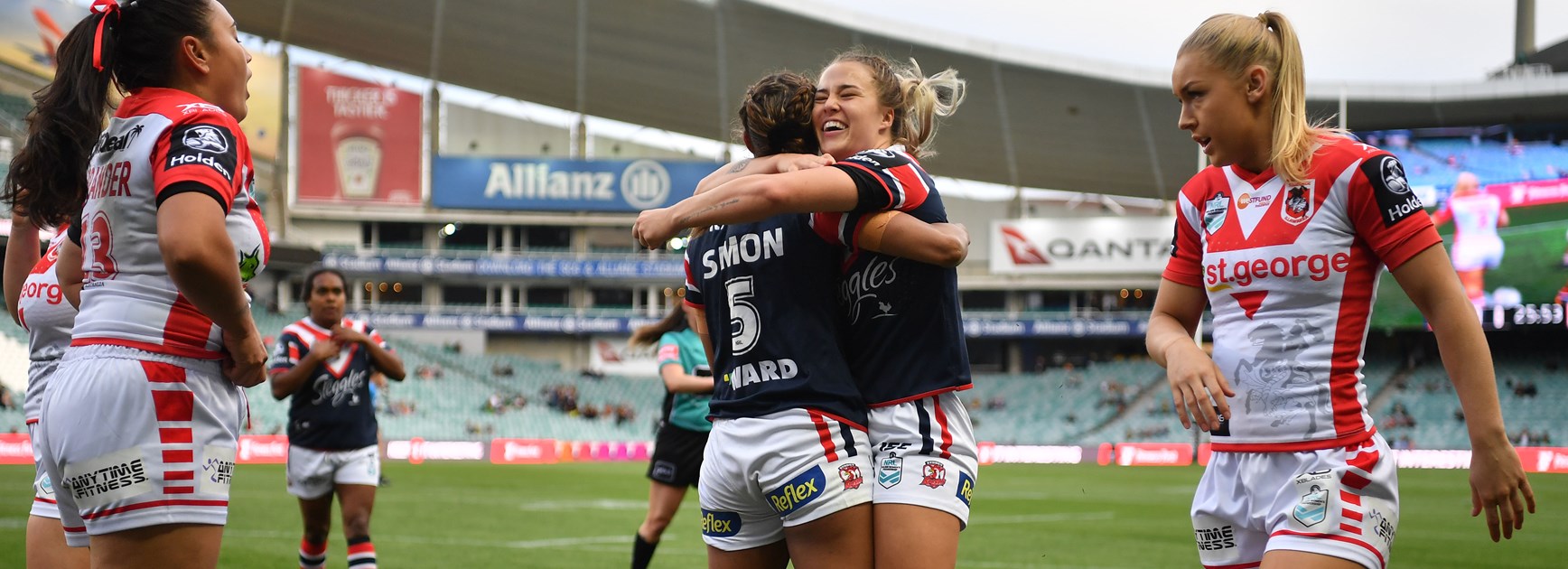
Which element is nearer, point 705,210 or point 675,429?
point 705,210

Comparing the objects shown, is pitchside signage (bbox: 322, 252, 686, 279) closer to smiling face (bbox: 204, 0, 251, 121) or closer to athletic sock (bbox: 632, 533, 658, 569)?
athletic sock (bbox: 632, 533, 658, 569)

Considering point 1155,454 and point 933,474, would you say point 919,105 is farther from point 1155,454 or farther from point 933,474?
point 1155,454

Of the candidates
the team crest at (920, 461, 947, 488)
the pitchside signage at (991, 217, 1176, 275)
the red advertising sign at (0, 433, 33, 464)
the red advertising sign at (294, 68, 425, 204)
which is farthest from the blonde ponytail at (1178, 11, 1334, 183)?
the red advertising sign at (294, 68, 425, 204)

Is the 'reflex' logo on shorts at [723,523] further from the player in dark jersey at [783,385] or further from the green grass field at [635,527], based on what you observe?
the green grass field at [635,527]

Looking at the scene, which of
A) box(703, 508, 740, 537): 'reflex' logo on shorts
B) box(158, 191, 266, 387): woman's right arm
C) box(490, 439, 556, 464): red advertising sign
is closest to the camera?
box(158, 191, 266, 387): woman's right arm

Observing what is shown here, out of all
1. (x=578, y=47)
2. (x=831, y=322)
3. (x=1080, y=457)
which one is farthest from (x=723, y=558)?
(x=578, y=47)

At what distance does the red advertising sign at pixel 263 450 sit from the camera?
31.0 m

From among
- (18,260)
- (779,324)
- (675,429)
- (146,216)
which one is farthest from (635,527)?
(146,216)

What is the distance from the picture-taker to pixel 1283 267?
3.30 meters

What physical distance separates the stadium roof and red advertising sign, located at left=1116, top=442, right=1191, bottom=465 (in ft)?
35.9

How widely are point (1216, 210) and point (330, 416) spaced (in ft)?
19.9

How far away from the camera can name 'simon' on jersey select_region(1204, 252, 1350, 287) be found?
327 cm

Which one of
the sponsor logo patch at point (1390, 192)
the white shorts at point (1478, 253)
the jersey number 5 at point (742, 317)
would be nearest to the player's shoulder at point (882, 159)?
the jersey number 5 at point (742, 317)

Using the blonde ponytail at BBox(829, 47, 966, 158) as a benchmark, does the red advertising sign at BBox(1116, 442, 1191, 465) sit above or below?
below
